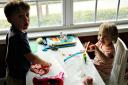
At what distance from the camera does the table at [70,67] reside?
1.63 metres

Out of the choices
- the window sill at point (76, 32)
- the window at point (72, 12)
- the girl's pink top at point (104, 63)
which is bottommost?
the girl's pink top at point (104, 63)

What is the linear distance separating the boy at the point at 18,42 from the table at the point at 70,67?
9 cm

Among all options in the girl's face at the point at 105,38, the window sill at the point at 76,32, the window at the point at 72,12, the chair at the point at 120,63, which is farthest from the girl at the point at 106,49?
the window at the point at 72,12

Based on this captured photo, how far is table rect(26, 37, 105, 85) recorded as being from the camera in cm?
163

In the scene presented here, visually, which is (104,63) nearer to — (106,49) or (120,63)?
(106,49)

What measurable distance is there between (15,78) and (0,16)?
85 cm

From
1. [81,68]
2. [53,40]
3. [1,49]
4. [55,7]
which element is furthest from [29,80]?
[55,7]

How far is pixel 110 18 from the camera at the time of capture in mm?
2615

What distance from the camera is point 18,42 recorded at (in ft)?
5.27

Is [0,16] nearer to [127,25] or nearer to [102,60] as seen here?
[102,60]

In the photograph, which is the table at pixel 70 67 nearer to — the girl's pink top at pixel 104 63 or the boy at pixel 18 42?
the boy at pixel 18 42

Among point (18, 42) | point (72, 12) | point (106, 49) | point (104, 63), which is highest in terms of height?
point (72, 12)

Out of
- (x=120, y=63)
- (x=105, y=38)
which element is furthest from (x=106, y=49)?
(x=120, y=63)

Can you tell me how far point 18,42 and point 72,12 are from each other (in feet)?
3.21
